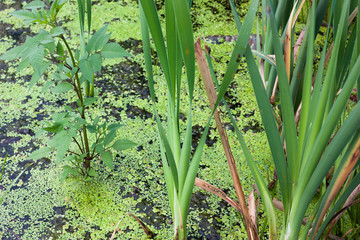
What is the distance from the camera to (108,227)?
50.5 inches

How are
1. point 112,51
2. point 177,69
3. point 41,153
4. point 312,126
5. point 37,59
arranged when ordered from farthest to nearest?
point 41,153 < point 112,51 < point 37,59 < point 177,69 < point 312,126

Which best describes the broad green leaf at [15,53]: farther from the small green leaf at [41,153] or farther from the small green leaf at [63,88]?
the small green leaf at [41,153]

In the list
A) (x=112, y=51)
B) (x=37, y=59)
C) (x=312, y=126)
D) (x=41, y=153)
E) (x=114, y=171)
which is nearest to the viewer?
(x=312, y=126)

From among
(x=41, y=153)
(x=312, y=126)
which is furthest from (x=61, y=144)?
(x=312, y=126)

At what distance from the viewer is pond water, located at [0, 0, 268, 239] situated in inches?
50.7

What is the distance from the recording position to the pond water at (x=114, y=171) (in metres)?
1.29

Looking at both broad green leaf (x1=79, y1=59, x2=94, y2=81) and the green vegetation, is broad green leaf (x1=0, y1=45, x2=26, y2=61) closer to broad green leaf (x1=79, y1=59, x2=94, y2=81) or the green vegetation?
the green vegetation

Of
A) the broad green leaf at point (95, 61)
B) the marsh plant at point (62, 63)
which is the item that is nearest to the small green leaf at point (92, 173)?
the marsh plant at point (62, 63)

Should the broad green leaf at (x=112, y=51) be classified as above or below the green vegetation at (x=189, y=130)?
above

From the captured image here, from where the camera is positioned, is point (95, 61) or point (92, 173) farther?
point (92, 173)

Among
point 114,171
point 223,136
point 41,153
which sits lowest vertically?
point 114,171

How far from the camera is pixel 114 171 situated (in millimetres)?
1451

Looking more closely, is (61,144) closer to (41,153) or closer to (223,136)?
(41,153)

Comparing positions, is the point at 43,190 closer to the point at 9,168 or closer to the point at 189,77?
the point at 9,168
